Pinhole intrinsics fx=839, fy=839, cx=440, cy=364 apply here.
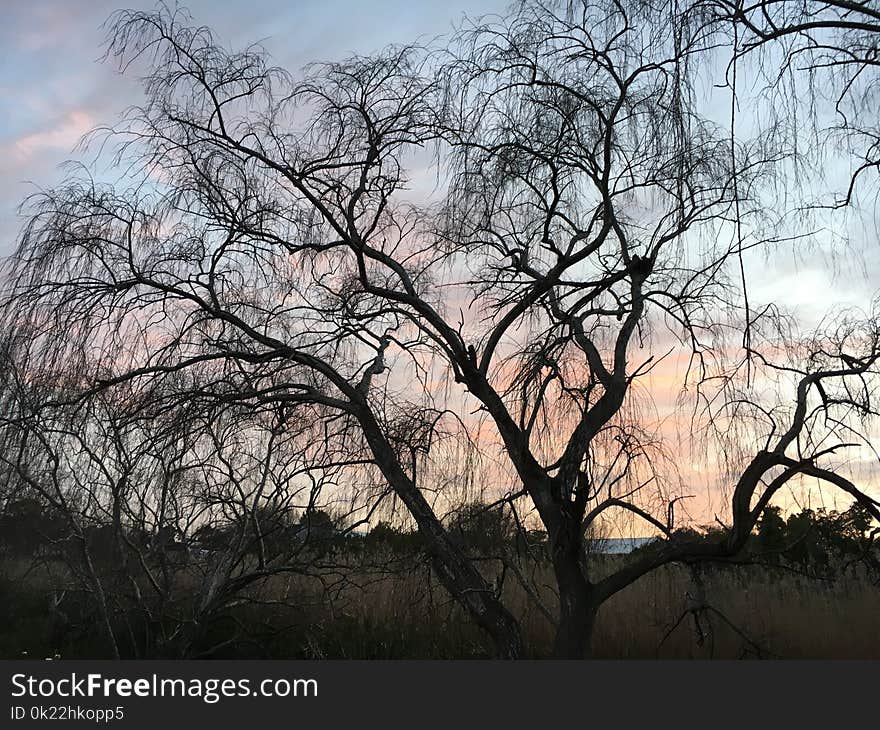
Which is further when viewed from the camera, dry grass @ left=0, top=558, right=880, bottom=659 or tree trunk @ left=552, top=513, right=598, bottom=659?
dry grass @ left=0, top=558, right=880, bottom=659

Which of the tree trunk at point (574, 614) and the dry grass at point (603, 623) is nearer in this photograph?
the tree trunk at point (574, 614)

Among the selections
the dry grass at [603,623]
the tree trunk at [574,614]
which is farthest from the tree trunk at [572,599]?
the dry grass at [603,623]

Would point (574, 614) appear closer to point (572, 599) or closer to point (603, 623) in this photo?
point (572, 599)

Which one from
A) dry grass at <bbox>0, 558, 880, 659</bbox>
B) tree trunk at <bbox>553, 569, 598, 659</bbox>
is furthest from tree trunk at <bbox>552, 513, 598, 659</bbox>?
dry grass at <bbox>0, 558, 880, 659</bbox>

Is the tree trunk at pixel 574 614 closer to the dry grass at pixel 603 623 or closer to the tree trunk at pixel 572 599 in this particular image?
the tree trunk at pixel 572 599

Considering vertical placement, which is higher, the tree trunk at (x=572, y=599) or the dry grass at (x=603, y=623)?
the tree trunk at (x=572, y=599)

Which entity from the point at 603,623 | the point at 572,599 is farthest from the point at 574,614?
the point at 603,623

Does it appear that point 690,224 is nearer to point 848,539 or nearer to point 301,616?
point 848,539

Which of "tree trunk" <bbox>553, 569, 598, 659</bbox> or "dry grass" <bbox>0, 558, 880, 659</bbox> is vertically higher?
"tree trunk" <bbox>553, 569, 598, 659</bbox>

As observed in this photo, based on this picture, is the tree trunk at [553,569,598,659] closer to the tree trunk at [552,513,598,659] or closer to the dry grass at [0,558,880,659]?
the tree trunk at [552,513,598,659]

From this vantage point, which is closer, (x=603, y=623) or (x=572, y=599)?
(x=572, y=599)

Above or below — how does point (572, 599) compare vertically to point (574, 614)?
above

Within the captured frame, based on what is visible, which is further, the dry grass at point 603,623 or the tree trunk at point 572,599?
the dry grass at point 603,623

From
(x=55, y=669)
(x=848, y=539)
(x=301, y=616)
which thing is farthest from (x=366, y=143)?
(x=848, y=539)
